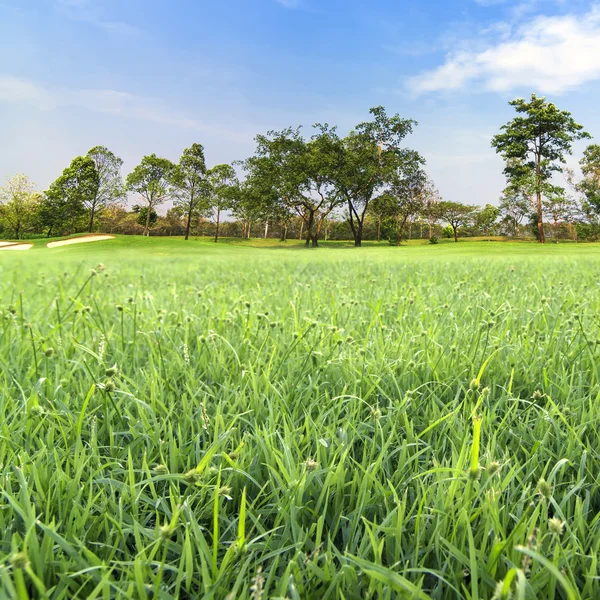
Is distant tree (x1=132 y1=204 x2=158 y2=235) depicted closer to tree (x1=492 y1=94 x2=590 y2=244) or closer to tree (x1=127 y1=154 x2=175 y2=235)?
tree (x1=127 y1=154 x2=175 y2=235)

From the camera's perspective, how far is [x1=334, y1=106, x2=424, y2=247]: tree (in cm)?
3572

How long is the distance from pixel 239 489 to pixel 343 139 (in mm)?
40221

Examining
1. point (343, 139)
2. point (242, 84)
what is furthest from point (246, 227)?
point (242, 84)

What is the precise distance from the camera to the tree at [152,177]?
4266 centimetres

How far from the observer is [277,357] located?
164 centimetres

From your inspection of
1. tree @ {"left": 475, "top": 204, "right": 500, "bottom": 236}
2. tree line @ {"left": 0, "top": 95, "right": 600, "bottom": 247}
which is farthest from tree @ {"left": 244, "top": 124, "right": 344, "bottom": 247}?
tree @ {"left": 475, "top": 204, "right": 500, "bottom": 236}

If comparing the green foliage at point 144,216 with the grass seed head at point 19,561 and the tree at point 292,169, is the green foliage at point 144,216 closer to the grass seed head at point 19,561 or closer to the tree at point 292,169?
the tree at point 292,169

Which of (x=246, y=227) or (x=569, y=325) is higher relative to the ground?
(x=246, y=227)

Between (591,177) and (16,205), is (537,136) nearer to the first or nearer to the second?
(591,177)

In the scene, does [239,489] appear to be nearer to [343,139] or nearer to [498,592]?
[498,592]

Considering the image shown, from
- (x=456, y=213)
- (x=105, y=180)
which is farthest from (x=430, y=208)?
(x=105, y=180)

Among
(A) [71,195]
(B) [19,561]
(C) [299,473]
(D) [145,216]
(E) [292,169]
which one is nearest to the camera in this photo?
(B) [19,561]

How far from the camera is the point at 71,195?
4419cm

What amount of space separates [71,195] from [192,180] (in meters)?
13.8
